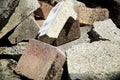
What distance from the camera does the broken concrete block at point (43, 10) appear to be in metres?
4.12

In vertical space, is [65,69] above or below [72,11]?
below

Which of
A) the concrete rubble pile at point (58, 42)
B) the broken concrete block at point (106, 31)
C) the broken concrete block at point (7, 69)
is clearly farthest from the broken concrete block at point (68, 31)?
the broken concrete block at point (7, 69)

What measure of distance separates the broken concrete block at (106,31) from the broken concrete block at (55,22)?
32 centimetres

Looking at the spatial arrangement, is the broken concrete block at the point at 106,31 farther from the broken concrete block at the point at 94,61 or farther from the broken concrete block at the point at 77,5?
the broken concrete block at the point at 77,5

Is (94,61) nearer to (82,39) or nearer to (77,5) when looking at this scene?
(82,39)

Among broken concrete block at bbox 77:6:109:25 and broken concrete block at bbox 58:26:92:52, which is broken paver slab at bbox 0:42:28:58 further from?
broken concrete block at bbox 77:6:109:25

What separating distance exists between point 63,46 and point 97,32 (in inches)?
16.6

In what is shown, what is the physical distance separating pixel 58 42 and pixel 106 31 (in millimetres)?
582

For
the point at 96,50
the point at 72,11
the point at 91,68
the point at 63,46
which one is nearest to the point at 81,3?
the point at 72,11

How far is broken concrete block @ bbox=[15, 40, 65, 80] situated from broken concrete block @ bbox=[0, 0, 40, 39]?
39 cm

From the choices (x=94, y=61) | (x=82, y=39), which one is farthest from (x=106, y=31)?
(x=94, y=61)

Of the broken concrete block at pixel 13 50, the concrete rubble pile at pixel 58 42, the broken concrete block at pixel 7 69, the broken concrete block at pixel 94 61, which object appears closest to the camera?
the broken concrete block at pixel 94 61

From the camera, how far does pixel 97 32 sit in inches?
155

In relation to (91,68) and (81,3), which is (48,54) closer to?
(91,68)
